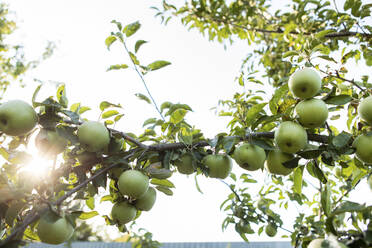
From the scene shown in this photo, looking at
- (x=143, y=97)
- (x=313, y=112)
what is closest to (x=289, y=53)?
(x=313, y=112)

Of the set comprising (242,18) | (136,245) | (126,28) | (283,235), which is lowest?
(136,245)

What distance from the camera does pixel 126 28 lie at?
147 centimetres

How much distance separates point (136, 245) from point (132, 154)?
2.35 metres

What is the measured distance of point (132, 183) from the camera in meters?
1.13

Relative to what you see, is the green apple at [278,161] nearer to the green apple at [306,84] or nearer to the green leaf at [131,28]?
the green apple at [306,84]

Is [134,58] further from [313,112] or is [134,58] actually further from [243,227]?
[243,227]

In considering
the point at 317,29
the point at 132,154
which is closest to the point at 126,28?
the point at 132,154

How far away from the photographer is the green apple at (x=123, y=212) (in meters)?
1.24

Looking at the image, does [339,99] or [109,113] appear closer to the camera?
[339,99]

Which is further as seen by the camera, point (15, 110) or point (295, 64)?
point (295, 64)

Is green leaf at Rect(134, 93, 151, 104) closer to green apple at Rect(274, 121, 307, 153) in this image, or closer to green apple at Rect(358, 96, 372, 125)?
green apple at Rect(274, 121, 307, 153)

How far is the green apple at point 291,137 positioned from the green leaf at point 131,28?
2.92ft

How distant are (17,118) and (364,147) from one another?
1303mm

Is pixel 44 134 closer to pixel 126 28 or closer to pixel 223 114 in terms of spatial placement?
pixel 126 28
